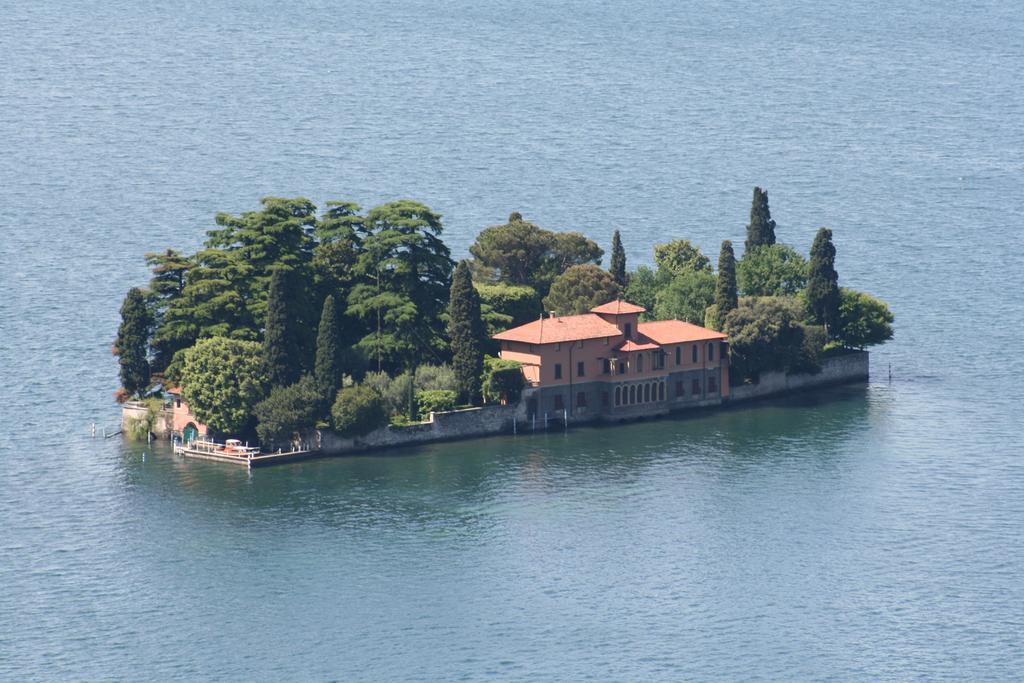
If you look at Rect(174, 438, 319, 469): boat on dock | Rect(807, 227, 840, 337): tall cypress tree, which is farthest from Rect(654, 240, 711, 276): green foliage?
Rect(174, 438, 319, 469): boat on dock

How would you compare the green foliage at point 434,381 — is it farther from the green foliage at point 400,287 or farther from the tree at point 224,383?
the tree at point 224,383

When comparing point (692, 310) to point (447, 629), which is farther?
point (692, 310)

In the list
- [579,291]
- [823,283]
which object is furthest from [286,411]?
[823,283]

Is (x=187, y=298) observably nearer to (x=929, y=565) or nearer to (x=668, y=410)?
(x=668, y=410)

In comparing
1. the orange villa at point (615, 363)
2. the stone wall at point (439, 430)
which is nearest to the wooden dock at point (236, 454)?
the stone wall at point (439, 430)

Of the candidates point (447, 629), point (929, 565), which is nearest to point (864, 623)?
point (929, 565)

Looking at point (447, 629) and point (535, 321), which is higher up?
point (535, 321)
